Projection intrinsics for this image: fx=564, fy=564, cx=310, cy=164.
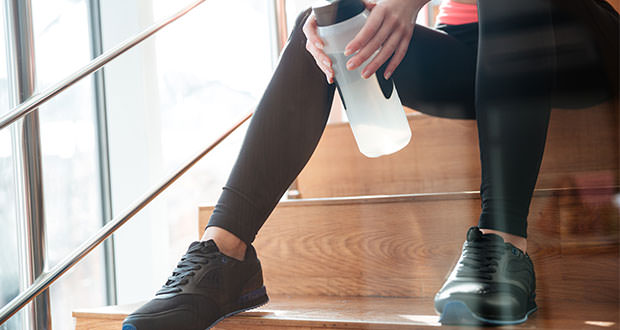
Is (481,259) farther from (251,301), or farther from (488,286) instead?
(251,301)

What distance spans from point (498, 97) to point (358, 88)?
0.14 m

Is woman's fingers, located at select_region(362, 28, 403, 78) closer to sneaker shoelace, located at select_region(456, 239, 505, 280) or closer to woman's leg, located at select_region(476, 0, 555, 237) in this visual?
woman's leg, located at select_region(476, 0, 555, 237)

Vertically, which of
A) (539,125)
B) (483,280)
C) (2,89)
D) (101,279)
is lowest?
(101,279)

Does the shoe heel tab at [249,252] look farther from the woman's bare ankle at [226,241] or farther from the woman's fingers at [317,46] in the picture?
the woman's fingers at [317,46]

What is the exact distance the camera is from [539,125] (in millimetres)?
549

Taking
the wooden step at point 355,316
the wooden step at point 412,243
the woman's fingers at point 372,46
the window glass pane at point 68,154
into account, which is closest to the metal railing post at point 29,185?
the wooden step at point 355,316

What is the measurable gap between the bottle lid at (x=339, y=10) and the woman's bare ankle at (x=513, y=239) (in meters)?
0.25

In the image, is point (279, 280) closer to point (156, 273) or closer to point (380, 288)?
point (380, 288)

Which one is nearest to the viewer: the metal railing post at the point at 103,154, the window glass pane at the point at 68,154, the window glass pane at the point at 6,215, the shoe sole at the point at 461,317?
the shoe sole at the point at 461,317

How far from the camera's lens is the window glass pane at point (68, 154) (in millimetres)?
1121

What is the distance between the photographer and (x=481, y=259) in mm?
534

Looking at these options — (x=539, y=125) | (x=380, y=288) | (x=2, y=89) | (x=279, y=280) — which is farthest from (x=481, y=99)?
(x=2, y=89)

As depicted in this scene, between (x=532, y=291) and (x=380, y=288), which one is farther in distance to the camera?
(x=380, y=288)

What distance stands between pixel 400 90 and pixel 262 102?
171mm
